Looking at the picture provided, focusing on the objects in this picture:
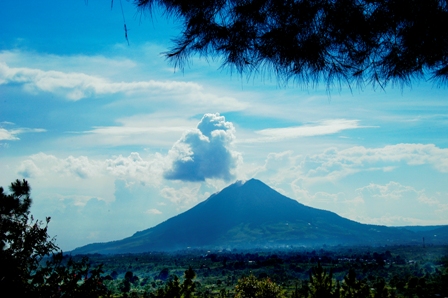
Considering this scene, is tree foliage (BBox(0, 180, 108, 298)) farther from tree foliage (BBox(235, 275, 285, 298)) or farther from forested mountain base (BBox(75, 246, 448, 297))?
tree foliage (BBox(235, 275, 285, 298))

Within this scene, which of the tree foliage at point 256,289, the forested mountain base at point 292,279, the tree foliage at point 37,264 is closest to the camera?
the tree foliage at point 37,264

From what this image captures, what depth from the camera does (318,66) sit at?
5.66 meters

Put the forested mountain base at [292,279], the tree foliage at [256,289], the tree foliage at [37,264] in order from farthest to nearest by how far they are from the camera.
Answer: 1. the tree foliage at [256,289]
2. the forested mountain base at [292,279]
3. the tree foliage at [37,264]

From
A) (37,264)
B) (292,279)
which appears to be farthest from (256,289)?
(292,279)

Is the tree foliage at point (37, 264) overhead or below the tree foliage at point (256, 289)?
overhead

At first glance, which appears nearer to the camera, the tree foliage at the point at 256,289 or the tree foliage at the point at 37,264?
the tree foliage at the point at 37,264

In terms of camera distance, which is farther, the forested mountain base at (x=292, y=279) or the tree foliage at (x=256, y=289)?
the tree foliage at (x=256, y=289)

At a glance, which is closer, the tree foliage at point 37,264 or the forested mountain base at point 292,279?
the tree foliage at point 37,264

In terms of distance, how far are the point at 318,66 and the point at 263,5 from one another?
1139 mm

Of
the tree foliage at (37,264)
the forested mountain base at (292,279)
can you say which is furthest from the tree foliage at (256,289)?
the tree foliage at (37,264)

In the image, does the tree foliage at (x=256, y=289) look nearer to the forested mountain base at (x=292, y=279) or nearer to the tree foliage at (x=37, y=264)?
the forested mountain base at (x=292, y=279)

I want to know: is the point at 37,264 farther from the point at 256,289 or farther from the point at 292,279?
the point at 292,279

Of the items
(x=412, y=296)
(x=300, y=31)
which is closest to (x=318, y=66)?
(x=300, y=31)

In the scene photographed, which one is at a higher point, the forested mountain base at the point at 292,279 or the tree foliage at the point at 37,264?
the tree foliage at the point at 37,264
